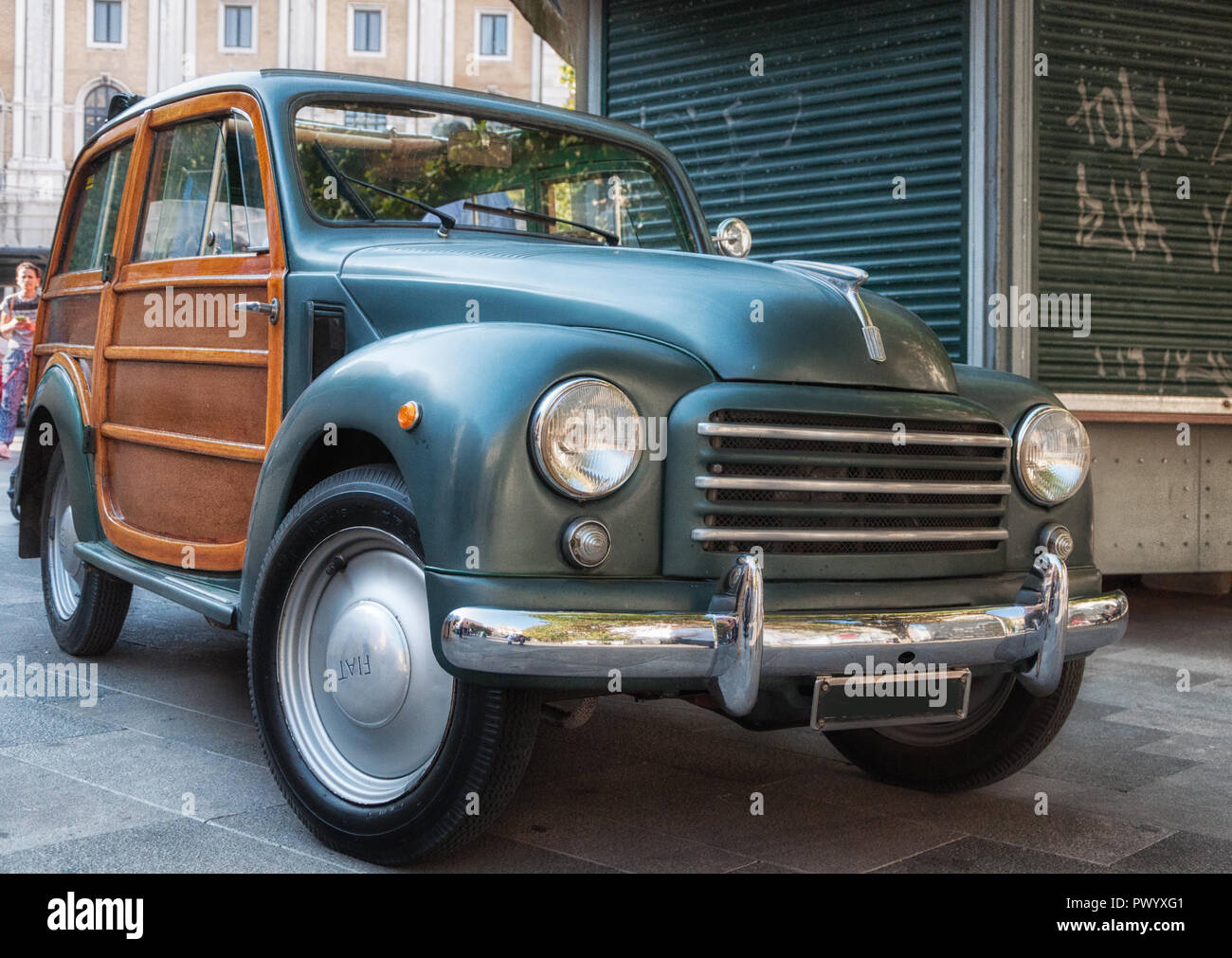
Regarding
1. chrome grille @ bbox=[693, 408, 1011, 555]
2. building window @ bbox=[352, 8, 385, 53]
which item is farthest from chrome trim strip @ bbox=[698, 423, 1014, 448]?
building window @ bbox=[352, 8, 385, 53]

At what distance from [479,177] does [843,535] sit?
192 centimetres

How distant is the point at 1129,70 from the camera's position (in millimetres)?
6398

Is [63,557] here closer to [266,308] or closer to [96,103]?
[266,308]

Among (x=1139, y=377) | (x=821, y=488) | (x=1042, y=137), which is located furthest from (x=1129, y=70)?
(x=821, y=488)

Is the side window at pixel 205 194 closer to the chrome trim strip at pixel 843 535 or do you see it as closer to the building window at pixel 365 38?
the chrome trim strip at pixel 843 535

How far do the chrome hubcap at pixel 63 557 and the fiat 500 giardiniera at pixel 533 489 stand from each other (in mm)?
980

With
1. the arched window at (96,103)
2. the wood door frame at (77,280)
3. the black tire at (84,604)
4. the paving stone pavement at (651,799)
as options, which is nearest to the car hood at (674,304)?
the paving stone pavement at (651,799)

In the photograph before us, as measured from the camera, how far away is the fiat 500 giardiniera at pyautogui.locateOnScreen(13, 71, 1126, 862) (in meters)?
2.59

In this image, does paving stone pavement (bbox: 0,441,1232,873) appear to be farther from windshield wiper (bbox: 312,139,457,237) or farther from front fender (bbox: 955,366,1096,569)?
windshield wiper (bbox: 312,139,457,237)

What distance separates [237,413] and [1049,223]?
4.08 m

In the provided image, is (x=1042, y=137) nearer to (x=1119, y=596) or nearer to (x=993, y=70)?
(x=993, y=70)

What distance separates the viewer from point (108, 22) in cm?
4309

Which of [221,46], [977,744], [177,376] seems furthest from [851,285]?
[221,46]

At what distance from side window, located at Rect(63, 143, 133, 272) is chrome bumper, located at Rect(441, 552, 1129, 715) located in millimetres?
2830
